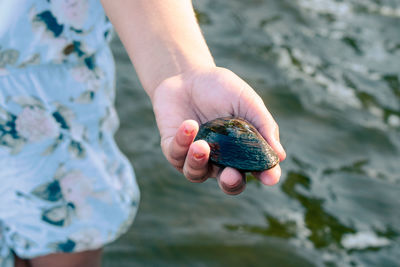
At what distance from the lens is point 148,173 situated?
4586 millimetres

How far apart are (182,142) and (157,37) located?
24.2 inches

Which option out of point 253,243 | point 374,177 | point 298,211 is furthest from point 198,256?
point 374,177

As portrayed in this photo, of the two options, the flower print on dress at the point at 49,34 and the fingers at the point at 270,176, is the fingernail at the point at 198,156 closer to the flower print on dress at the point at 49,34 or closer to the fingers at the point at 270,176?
the fingers at the point at 270,176

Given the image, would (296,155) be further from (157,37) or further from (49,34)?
(49,34)

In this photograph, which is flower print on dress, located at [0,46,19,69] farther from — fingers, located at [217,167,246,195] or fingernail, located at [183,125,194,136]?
fingers, located at [217,167,246,195]

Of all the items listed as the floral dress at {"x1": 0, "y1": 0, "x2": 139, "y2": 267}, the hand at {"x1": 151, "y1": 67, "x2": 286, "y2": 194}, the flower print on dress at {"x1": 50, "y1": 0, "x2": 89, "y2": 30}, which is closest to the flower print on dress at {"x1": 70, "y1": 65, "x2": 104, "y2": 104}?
the floral dress at {"x1": 0, "y1": 0, "x2": 139, "y2": 267}

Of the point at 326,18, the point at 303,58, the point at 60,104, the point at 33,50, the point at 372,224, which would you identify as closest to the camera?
the point at 33,50

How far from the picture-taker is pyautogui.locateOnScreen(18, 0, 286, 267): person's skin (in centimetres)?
214

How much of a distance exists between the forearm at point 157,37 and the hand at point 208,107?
7 centimetres

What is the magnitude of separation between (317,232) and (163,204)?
1.30 metres

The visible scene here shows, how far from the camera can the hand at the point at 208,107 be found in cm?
205

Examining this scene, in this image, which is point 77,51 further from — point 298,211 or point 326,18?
point 326,18

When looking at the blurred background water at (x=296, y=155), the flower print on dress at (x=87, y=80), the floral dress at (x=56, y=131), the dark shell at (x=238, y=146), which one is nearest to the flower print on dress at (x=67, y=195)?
the floral dress at (x=56, y=131)

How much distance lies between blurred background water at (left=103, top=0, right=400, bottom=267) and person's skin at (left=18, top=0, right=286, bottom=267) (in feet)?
6.46
